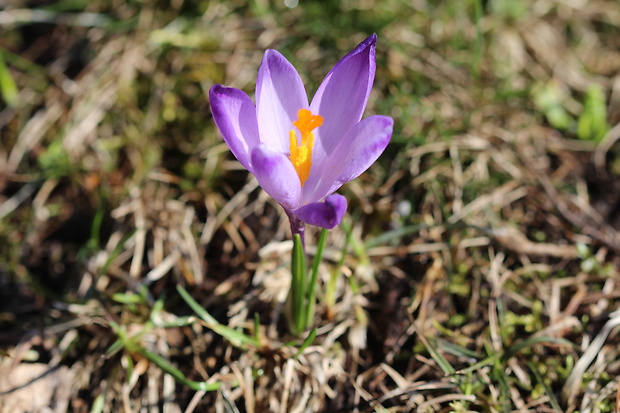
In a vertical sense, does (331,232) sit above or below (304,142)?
below

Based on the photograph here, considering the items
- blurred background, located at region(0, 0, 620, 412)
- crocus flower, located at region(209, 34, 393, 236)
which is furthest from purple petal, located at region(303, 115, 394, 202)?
blurred background, located at region(0, 0, 620, 412)

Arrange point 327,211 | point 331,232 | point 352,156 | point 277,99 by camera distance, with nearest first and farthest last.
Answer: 1. point 327,211
2. point 352,156
3. point 277,99
4. point 331,232

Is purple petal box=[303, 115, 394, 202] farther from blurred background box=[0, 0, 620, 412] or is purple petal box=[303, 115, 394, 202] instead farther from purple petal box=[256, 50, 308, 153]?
blurred background box=[0, 0, 620, 412]

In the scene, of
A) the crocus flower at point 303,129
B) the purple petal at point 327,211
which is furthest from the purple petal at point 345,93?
the purple petal at point 327,211

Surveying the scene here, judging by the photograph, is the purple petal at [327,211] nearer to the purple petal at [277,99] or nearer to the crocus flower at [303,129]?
the crocus flower at [303,129]

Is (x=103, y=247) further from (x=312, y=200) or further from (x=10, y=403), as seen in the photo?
(x=312, y=200)

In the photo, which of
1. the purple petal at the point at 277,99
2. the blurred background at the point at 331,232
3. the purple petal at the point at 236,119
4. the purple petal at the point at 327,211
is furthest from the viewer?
the blurred background at the point at 331,232

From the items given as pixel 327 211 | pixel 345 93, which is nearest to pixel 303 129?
pixel 345 93

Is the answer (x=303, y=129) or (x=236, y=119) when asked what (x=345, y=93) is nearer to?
(x=303, y=129)
